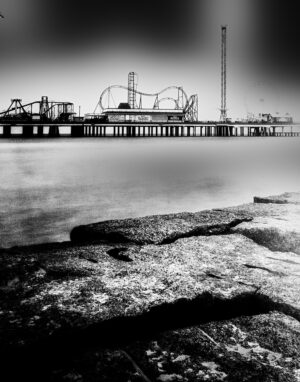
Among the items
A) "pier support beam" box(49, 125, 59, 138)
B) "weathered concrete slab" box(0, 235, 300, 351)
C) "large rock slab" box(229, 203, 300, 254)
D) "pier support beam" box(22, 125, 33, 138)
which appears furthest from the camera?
"pier support beam" box(49, 125, 59, 138)

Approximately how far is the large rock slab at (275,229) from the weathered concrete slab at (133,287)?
28 centimetres

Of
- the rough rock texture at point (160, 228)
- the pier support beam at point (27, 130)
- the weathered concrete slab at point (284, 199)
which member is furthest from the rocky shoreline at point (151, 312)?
the pier support beam at point (27, 130)

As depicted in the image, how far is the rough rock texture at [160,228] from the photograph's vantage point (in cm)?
208

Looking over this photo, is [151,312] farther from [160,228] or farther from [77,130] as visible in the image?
[77,130]

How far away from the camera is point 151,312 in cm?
117

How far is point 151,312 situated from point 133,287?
0.15 m

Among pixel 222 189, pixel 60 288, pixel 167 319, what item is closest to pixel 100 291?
pixel 60 288

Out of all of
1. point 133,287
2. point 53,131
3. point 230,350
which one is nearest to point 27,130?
point 53,131

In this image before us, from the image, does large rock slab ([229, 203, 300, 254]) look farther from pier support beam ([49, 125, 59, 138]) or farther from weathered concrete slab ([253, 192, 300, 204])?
pier support beam ([49, 125, 59, 138])

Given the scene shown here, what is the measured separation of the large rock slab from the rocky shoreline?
9.6 inches

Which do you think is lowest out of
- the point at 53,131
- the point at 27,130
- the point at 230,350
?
the point at 230,350

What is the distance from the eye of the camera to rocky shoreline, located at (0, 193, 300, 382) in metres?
0.95

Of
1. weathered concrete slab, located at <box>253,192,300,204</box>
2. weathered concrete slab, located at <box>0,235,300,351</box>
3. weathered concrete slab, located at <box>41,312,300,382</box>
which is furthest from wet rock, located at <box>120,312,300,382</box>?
weathered concrete slab, located at <box>253,192,300,204</box>

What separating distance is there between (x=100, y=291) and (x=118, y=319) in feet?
0.58
